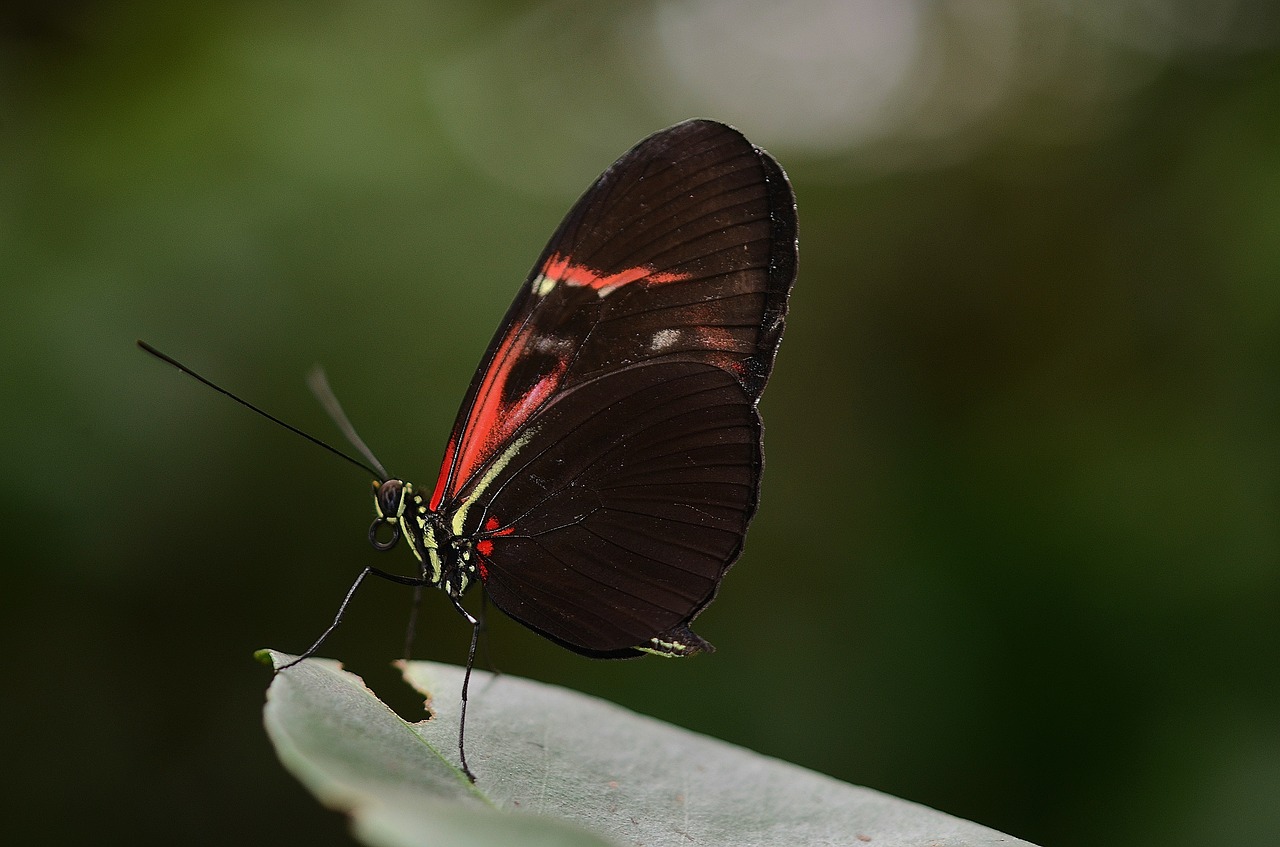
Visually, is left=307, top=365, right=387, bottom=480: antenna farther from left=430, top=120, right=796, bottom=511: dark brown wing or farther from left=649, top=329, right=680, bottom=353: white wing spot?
left=649, top=329, right=680, bottom=353: white wing spot

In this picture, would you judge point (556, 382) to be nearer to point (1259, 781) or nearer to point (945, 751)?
point (945, 751)

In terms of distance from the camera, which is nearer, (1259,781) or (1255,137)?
(1259,781)

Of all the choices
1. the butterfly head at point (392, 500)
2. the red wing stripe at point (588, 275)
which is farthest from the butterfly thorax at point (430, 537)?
the red wing stripe at point (588, 275)

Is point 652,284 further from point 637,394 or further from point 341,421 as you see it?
point 341,421

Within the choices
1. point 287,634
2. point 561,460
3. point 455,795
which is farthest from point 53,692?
point 455,795

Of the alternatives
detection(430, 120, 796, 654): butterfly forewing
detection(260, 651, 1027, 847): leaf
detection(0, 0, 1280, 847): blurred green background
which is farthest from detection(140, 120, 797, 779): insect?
detection(0, 0, 1280, 847): blurred green background

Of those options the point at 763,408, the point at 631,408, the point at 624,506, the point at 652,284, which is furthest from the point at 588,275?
the point at 763,408

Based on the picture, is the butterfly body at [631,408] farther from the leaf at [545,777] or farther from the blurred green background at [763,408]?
the blurred green background at [763,408]

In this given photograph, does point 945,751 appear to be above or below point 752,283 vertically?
below
